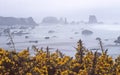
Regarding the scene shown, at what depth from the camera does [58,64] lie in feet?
37.0

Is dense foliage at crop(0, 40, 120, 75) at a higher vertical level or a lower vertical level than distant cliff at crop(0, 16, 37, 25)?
higher

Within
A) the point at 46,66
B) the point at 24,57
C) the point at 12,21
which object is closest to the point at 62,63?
the point at 46,66

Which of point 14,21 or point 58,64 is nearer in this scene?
point 58,64

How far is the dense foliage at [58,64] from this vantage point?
1046 cm

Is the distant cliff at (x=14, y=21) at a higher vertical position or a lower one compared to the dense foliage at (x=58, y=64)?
lower

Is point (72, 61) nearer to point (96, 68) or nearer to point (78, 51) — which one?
point (78, 51)

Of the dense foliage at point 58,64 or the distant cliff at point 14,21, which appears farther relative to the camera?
the distant cliff at point 14,21

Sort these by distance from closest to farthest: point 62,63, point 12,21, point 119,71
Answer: point 119,71, point 62,63, point 12,21

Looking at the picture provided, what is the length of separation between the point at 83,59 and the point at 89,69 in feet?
3.44

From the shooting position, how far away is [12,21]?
140m

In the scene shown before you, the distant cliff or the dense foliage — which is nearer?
the dense foliage

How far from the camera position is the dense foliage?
10461 millimetres

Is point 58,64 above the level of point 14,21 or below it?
above

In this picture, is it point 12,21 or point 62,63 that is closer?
point 62,63
